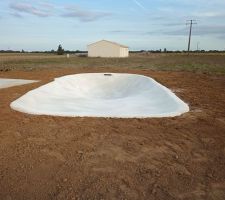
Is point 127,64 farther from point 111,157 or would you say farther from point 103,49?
point 103,49

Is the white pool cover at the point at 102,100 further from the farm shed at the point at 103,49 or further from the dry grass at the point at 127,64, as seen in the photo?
the farm shed at the point at 103,49

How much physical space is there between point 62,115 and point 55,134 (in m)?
1.62

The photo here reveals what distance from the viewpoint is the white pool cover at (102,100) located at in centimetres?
952

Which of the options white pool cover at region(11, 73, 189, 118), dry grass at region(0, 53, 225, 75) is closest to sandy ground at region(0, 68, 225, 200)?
white pool cover at region(11, 73, 189, 118)

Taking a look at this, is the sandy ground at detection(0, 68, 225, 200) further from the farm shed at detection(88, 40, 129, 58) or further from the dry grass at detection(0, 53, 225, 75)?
the farm shed at detection(88, 40, 129, 58)

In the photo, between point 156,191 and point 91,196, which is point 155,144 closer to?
point 156,191

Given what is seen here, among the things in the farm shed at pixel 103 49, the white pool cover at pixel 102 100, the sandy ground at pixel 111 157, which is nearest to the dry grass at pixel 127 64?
the white pool cover at pixel 102 100

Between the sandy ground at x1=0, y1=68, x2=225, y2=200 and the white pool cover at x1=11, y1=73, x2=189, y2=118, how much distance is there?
0.65m

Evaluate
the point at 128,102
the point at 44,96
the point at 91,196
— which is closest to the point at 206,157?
the point at 91,196

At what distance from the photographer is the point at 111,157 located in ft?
19.9

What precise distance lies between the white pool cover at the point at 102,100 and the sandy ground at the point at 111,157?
0.65 m

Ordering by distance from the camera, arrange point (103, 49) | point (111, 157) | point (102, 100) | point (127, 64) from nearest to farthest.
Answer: point (111, 157)
point (102, 100)
point (127, 64)
point (103, 49)

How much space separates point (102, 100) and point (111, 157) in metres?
7.94

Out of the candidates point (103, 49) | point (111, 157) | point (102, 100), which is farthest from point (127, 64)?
point (103, 49)
